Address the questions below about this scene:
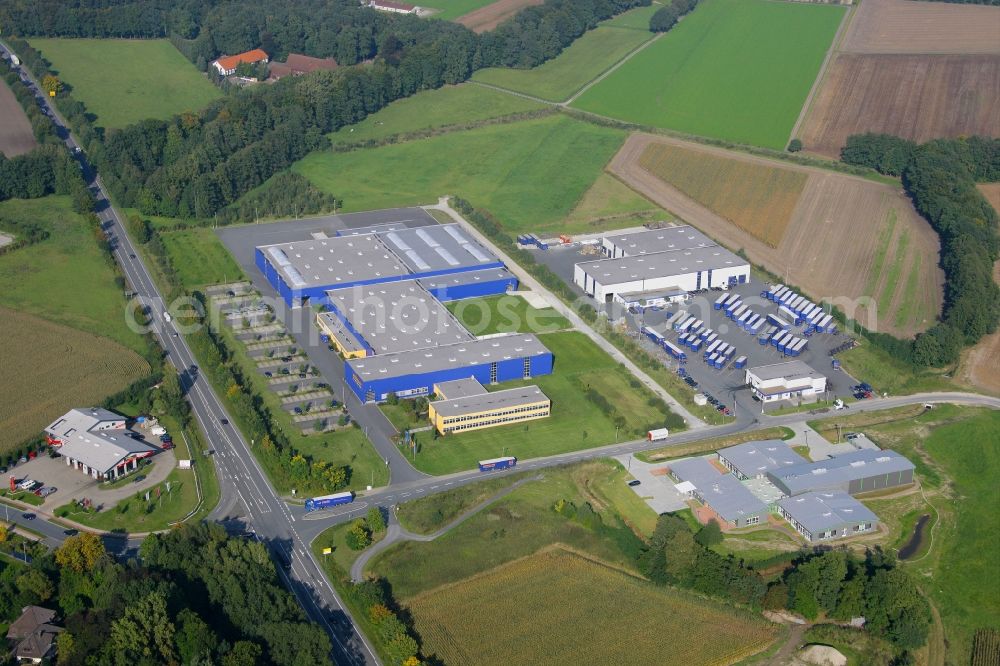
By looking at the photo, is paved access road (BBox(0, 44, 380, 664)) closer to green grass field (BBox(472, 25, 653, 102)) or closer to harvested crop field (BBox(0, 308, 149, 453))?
harvested crop field (BBox(0, 308, 149, 453))

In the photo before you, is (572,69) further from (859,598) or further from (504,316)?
(859,598)

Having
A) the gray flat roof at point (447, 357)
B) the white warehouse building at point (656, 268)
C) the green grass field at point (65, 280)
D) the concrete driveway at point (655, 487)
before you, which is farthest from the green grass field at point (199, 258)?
the concrete driveway at point (655, 487)

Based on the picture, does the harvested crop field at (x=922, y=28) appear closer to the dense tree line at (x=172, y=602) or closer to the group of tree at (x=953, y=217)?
the group of tree at (x=953, y=217)

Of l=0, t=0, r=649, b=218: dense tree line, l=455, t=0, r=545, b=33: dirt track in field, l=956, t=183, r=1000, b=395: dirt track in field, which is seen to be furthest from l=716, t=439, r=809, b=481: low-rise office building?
l=455, t=0, r=545, b=33: dirt track in field

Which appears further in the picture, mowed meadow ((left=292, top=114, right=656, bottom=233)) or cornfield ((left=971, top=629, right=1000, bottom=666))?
mowed meadow ((left=292, top=114, right=656, bottom=233))

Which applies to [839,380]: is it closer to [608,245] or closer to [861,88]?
[608,245]

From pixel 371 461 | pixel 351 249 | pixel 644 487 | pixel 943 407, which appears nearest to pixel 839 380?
pixel 943 407

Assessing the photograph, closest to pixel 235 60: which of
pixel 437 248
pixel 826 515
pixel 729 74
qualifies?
pixel 729 74
